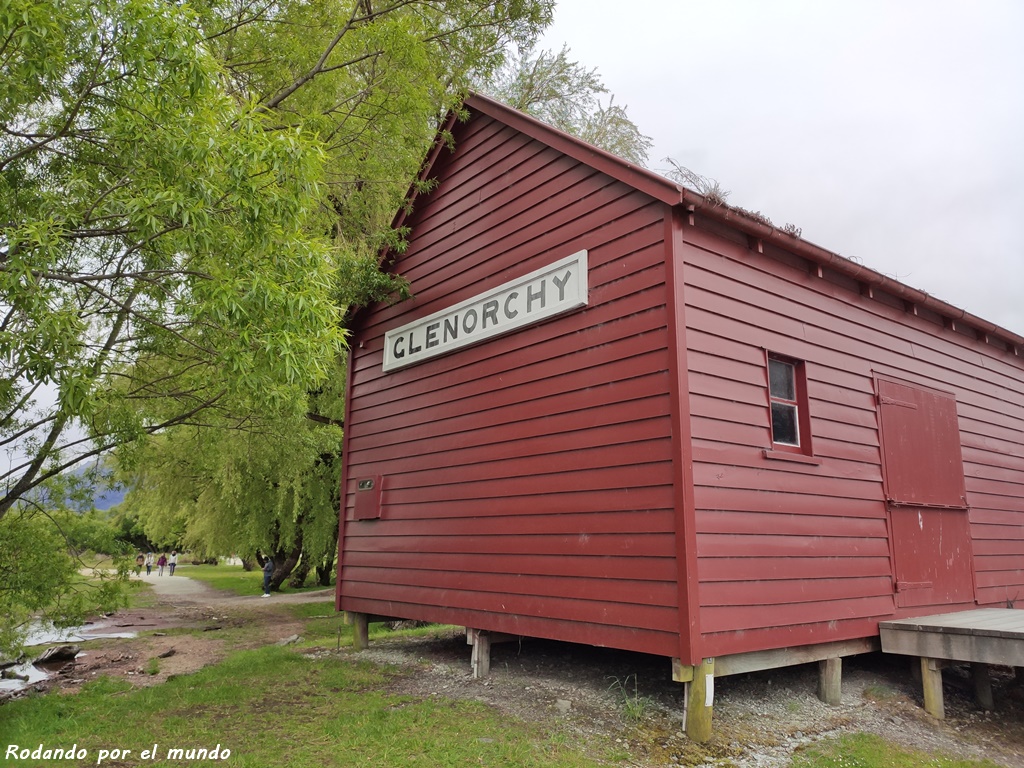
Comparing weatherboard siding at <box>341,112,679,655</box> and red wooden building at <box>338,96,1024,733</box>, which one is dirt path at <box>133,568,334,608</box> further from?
red wooden building at <box>338,96,1024,733</box>

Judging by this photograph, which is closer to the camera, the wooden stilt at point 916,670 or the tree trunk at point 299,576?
the wooden stilt at point 916,670

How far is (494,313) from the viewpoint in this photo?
27.2 feet

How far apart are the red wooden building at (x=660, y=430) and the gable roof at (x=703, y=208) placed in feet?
0.10

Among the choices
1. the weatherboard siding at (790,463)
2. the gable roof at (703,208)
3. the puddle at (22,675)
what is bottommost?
the puddle at (22,675)

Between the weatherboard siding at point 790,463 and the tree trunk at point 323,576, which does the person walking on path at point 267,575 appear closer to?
the tree trunk at point 323,576

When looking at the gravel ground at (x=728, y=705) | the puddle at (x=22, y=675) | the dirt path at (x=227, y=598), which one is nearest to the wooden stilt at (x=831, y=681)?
the gravel ground at (x=728, y=705)

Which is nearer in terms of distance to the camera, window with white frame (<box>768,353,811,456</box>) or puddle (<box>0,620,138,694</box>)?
window with white frame (<box>768,353,811,456</box>)

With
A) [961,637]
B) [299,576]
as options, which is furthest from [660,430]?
[299,576]

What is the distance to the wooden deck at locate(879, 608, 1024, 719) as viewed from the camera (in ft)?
20.9

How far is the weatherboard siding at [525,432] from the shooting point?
6379 mm

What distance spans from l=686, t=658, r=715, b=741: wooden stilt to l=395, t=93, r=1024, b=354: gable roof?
389cm

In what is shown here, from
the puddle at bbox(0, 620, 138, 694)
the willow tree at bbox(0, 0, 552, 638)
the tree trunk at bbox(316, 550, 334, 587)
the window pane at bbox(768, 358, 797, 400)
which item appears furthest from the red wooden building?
the tree trunk at bbox(316, 550, 334, 587)

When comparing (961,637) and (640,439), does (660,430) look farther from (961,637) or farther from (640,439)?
(961,637)

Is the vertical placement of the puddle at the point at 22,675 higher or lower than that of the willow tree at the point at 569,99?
lower
